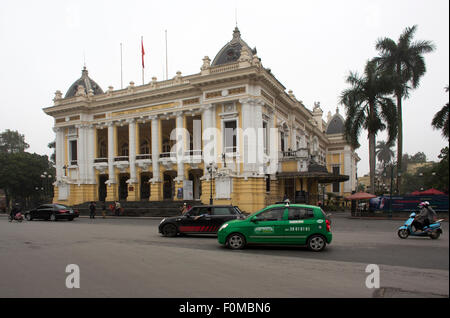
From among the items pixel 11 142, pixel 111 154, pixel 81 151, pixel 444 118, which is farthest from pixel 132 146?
pixel 11 142

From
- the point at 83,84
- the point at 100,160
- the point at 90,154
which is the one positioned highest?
the point at 83,84

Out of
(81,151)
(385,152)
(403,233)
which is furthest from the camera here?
(385,152)

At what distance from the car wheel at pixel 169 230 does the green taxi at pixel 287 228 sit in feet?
14.9

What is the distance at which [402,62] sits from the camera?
30.4m

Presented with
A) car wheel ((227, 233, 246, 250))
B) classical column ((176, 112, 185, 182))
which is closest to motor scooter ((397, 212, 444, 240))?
car wheel ((227, 233, 246, 250))

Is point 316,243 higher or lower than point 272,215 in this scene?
lower

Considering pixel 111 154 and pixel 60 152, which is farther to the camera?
pixel 60 152

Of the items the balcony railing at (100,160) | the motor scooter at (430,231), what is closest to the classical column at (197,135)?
the balcony railing at (100,160)

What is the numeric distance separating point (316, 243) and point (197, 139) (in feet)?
81.6

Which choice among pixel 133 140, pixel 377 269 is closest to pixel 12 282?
pixel 377 269

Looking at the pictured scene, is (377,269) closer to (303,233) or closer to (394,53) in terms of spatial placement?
(303,233)

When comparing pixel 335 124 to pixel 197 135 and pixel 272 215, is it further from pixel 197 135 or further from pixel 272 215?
pixel 272 215

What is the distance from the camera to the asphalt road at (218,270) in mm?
6055
